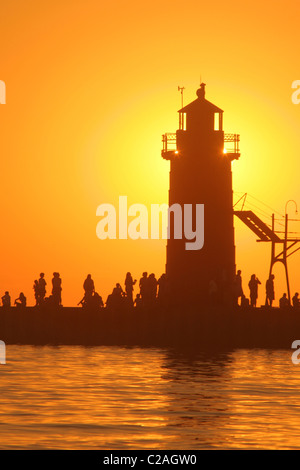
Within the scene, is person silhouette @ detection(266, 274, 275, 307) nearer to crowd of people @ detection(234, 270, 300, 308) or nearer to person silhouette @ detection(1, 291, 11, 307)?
crowd of people @ detection(234, 270, 300, 308)

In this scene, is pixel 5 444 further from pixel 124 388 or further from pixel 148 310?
pixel 148 310

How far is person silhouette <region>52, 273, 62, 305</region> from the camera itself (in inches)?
1796

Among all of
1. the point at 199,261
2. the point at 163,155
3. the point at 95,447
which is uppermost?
the point at 163,155

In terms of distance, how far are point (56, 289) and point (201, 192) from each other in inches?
333

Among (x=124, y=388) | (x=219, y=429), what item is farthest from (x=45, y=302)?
(x=219, y=429)

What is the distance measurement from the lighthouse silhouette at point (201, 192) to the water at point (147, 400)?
258 inches

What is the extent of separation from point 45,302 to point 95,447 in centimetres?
2530

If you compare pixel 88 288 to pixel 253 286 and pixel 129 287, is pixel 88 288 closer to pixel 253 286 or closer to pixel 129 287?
pixel 129 287

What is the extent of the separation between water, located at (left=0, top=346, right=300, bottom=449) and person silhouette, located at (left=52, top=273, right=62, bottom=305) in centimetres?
251

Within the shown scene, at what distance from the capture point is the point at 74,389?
32.6 metres

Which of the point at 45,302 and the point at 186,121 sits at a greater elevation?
the point at 186,121

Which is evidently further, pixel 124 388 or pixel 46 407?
pixel 124 388

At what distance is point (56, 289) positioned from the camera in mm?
46875

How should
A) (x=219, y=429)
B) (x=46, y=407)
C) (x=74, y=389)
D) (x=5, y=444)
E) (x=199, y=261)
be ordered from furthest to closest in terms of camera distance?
(x=199, y=261)
(x=74, y=389)
(x=46, y=407)
(x=219, y=429)
(x=5, y=444)
